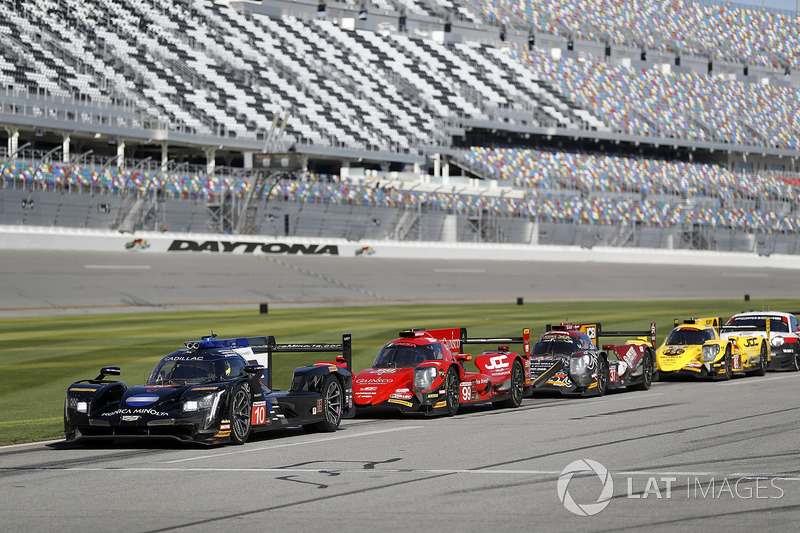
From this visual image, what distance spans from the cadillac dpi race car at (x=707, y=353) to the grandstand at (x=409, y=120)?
3343 centimetres

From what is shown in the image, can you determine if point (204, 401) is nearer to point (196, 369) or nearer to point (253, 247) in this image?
point (196, 369)

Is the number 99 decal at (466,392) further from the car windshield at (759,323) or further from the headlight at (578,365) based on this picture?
the car windshield at (759,323)

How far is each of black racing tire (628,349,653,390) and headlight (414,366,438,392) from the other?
6.74 meters

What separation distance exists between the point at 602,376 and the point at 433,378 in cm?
524

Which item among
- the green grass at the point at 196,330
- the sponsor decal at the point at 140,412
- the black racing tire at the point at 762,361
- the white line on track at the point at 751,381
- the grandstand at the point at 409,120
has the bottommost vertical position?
the green grass at the point at 196,330

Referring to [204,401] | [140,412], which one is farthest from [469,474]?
[140,412]

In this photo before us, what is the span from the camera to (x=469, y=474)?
1122cm

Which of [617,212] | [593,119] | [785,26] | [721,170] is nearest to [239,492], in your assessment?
[617,212]

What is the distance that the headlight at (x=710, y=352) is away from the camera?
82.6ft

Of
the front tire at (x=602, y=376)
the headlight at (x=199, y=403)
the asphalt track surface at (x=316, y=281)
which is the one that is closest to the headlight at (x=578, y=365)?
the front tire at (x=602, y=376)

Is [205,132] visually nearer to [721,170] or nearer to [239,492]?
[721,170]

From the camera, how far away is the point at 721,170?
9481cm

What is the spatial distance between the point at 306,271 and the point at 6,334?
25171 millimetres

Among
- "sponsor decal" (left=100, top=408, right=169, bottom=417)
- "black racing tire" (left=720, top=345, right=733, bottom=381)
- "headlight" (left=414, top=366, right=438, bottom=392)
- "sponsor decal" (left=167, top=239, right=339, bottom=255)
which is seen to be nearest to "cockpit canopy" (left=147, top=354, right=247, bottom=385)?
"sponsor decal" (left=100, top=408, right=169, bottom=417)
